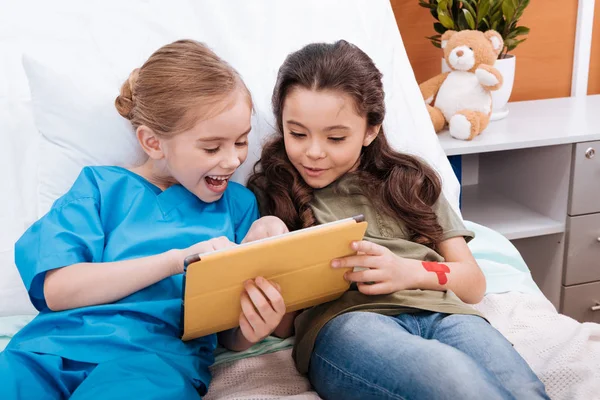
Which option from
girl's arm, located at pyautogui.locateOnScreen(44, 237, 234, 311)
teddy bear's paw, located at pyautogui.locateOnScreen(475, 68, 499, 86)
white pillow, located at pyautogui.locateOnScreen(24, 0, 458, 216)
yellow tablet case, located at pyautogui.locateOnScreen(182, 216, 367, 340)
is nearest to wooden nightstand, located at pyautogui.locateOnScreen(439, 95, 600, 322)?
teddy bear's paw, located at pyautogui.locateOnScreen(475, 68, 499, 86)

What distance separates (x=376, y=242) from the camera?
3.81 ft

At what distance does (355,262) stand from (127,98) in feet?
1.69

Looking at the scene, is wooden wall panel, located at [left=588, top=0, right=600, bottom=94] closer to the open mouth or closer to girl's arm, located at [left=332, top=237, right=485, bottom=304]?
girl's arm, located at [left=332, top=237, right=485, bottom=304]

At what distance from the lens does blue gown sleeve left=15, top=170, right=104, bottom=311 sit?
0.97m

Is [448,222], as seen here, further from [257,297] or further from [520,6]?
[520,6]

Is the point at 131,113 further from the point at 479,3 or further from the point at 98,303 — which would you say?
the point at 479,3

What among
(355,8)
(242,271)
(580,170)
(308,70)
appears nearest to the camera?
(242,271)

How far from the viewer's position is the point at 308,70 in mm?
1136

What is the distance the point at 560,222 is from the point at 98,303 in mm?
1313

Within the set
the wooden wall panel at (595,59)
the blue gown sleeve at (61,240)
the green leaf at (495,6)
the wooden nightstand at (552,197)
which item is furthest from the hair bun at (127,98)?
the wooden wall panel at (595,59)

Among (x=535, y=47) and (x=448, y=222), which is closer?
(x=448, y=222)

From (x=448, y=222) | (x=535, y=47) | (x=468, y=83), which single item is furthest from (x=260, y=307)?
(x=535, y=47)

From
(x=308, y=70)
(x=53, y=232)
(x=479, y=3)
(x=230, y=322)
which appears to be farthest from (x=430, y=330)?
(x=479, y=3)

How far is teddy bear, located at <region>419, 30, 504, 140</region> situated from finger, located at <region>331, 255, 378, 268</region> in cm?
80
